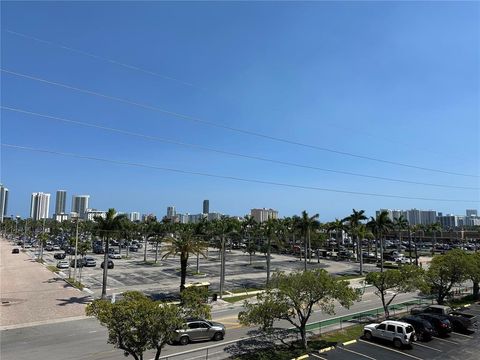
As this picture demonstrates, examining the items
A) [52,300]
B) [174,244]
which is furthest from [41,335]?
[174,244]

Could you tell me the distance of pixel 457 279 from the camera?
42531 millimetres

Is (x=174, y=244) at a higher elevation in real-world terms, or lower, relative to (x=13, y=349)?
higher

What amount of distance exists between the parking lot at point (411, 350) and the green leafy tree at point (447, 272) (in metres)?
11.1

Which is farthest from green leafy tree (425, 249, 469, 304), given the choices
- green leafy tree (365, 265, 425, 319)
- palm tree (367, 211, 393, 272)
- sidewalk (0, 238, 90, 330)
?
sidewalk (0, 238, 90, 330)

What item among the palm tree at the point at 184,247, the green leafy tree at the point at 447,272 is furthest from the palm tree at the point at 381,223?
the palm tree at the point at 184,247

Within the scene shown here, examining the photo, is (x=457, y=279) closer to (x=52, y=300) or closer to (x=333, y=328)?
(x=333, y=328)

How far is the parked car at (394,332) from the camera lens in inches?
1146

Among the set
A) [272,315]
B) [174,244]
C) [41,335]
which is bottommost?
[41,335]

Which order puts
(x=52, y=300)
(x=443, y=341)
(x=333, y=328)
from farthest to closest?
(x=52, y=300) → (x=333, y=328) → (x=443, y=341)

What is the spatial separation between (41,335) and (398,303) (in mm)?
39890

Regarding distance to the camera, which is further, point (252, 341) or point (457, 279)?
point (457, 279)

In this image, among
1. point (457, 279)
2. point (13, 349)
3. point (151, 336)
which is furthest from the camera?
point (457, 279)

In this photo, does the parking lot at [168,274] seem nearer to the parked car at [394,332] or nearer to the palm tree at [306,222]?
the palm tree at [306,222]

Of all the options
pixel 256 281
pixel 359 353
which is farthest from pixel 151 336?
pixel 256 281
